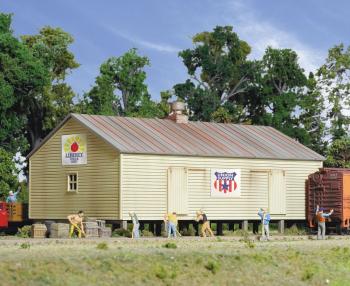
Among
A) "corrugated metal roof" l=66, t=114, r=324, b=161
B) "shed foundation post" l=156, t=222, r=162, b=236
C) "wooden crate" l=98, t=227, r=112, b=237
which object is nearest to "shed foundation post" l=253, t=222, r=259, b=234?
"corrugated metal roof" l=66, t=114, r=324, b=161

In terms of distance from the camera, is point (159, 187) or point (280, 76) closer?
point (159, 187)

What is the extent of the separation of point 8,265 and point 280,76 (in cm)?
6396

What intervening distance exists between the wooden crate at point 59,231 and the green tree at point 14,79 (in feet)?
78.7

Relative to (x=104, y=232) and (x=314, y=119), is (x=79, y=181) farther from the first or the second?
(x=314, y=119)

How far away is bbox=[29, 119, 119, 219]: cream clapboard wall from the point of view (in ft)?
166

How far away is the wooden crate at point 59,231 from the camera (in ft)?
155

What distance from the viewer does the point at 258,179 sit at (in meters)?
55.3

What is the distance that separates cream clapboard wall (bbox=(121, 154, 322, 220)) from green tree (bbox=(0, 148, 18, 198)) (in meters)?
20.8

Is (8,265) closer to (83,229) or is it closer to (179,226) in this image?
(83,229)

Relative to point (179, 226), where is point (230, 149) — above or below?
above

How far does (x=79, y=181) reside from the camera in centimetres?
5306

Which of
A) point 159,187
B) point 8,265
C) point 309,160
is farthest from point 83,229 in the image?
point 8,265

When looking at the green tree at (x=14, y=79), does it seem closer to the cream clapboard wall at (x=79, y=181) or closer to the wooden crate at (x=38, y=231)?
the cream clapboard wall at (x=79, y=181)

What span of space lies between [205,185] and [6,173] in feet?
70.4
